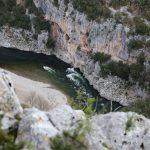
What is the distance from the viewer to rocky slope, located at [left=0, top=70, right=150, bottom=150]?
722 inches

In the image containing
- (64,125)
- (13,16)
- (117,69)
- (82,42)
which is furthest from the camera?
(13,16)

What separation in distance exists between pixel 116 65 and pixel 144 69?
4746 millimetres

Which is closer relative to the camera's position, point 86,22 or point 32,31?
point 86,22

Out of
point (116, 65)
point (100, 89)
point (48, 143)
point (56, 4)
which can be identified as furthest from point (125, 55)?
point (48, 143)

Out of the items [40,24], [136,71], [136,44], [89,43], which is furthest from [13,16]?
[136,71]

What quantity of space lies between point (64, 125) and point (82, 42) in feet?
207

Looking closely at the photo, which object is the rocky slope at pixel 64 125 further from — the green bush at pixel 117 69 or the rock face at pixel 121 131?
the green bush at pixel 117 69

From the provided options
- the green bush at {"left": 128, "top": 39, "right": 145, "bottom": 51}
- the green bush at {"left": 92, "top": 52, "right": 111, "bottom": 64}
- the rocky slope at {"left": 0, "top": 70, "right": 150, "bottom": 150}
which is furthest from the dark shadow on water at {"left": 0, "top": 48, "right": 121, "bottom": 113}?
the rocky slope at {"left": 0, "top": 70, "right": 150, "bottom": 150}

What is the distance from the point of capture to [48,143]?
1759 cm

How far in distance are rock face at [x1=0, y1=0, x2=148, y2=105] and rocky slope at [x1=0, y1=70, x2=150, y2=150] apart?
161 ft

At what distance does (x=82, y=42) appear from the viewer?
82.3 meters

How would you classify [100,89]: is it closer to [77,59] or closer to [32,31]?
[77,59]

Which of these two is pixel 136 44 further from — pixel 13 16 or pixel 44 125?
pixel 44 125

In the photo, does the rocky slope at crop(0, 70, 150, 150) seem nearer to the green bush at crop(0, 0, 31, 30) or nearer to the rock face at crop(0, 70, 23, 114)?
the rock face at crop(0, 70, 23, 114)
